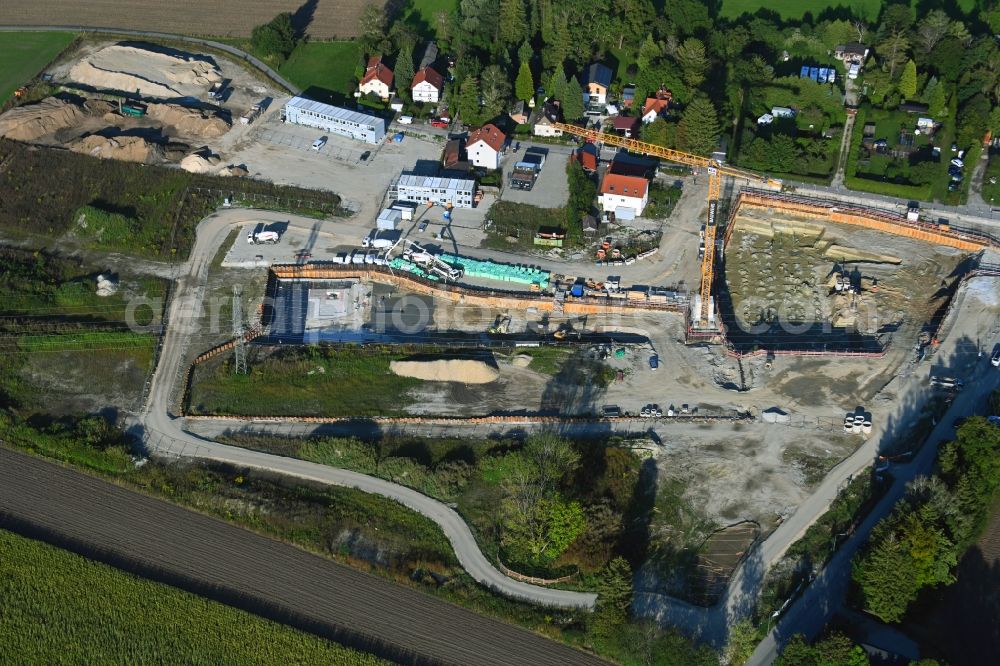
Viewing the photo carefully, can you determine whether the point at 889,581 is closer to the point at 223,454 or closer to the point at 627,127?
the point at 223,454

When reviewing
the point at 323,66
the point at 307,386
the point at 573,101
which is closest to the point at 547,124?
the point at 573,101

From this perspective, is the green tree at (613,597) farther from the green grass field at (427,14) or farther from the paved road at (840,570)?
the green grass field at (427,14)

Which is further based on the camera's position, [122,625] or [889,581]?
[122,625]

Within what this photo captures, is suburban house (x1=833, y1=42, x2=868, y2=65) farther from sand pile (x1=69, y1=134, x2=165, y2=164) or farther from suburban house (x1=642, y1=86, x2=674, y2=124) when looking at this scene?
sand pile (x1=69, y1=134, x2=165, y2=164)

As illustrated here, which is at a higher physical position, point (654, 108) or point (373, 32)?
point (373, 32)

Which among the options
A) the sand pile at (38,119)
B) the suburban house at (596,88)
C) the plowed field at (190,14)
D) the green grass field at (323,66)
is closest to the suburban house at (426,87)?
the green grass field at (323,66)

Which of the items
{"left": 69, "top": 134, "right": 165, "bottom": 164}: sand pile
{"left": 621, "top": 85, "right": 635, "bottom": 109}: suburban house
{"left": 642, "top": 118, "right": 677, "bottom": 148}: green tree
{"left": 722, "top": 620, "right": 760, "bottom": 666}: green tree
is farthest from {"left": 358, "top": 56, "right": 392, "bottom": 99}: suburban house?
{"left": 722, "top": 620, "right": 760, "bottom": 666}: green tree
